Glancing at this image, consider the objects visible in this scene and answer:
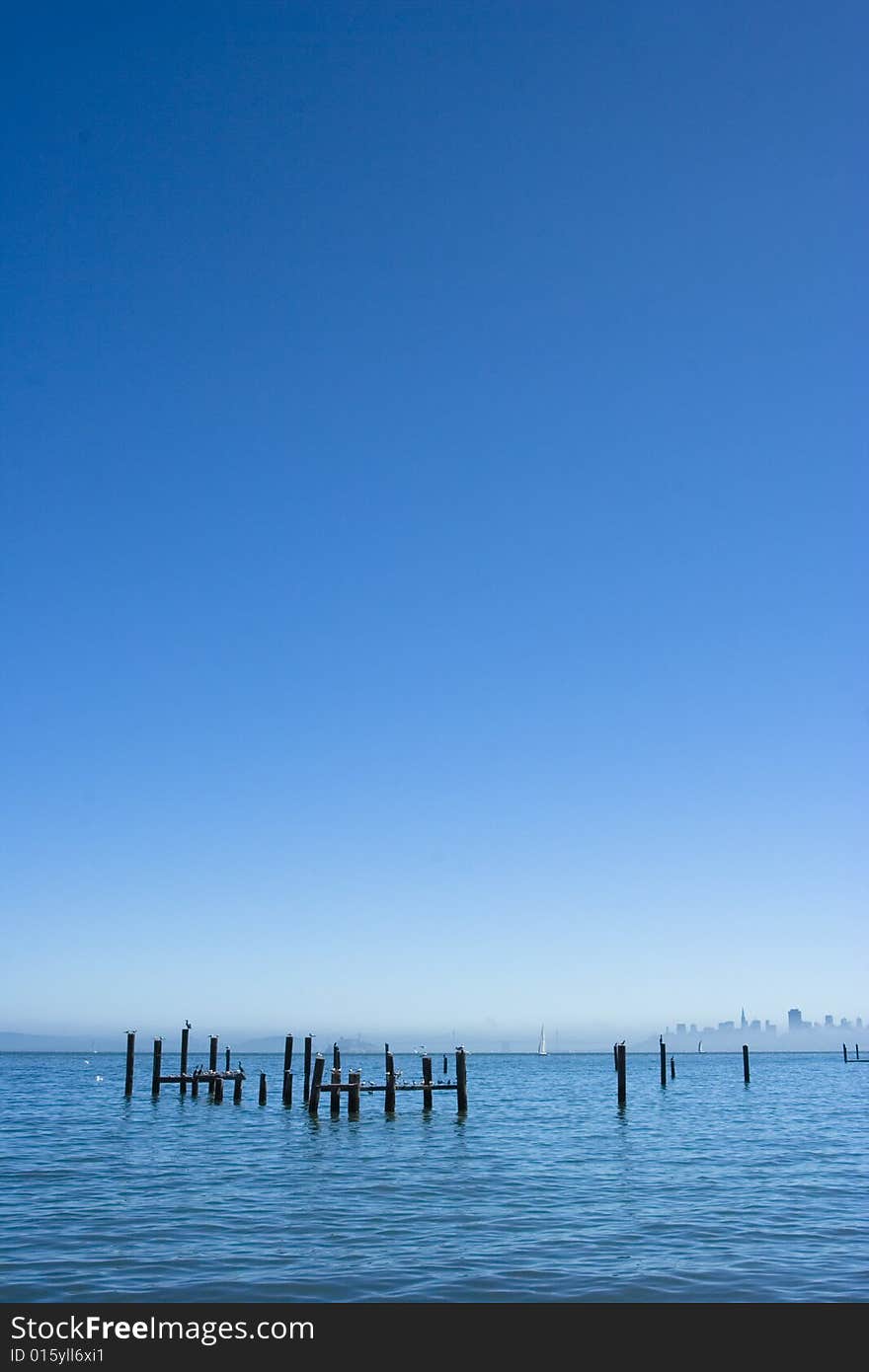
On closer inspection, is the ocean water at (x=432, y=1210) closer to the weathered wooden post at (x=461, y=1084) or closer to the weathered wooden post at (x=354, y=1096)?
the weathered wooden post at (x=354, y=1096)

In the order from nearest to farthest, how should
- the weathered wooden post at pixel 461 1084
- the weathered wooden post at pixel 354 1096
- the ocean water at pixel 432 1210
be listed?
the ocean water at pixel 432 1210 → the weathered wooden post at pixel 354 1096 → the weathered wooden post at pixel 461 1084

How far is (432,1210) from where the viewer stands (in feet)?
76.8

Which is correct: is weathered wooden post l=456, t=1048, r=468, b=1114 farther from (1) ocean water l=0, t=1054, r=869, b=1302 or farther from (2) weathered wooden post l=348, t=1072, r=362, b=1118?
(2) weathered wooden post l=348, t=1072, r=362, b=1118

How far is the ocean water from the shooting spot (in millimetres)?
16656

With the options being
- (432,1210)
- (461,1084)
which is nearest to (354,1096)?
(461,1084)

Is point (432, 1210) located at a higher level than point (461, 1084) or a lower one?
higher

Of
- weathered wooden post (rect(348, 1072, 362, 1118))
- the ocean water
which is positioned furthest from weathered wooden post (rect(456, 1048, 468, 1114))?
weathered wooden post (rect(348, 1072, 362, 1118))

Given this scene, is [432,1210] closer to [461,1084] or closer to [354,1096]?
[354,1096]

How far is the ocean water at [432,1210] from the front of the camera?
54.6ft

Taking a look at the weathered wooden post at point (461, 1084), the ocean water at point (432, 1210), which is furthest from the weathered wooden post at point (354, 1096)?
the weathered wooden post at point (461, 1084)

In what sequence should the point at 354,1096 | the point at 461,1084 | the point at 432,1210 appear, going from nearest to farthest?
the point at 432,1210 → the point at 354,1096 → the point at 461,1084

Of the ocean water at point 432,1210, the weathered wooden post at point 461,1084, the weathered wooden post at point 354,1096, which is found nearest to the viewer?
the ocean water at point 432,1210
